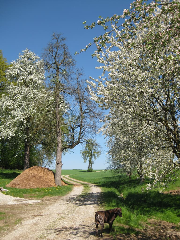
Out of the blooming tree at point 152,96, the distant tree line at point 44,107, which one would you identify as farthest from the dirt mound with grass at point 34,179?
the blooming tree at point 152,96

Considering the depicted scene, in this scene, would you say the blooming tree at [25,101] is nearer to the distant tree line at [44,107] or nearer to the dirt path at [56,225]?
the distant tree line at [44,107]

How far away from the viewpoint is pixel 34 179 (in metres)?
26.5

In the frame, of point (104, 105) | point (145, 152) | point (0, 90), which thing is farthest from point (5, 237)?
point (0, 90)

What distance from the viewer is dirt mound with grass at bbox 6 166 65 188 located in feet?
83.5

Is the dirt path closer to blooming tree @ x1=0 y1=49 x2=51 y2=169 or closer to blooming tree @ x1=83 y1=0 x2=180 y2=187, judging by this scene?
blooming tree @ x1=83 y1=0 x2=180 y2=187

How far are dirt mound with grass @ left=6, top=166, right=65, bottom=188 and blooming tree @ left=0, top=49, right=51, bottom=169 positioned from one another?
22.7 ft

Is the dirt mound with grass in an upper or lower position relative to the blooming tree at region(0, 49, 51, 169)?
lower

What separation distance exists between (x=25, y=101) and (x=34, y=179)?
13.1 metres

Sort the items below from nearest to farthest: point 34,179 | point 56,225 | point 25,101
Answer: point 56,225 < point 34,179 < point 25,101

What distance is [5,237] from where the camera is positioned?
9117 mm

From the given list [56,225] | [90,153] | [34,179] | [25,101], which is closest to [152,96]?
[56,225]

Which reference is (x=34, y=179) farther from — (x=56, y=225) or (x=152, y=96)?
(x=152, y=96)

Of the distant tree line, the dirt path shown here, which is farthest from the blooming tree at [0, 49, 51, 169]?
the dirt path

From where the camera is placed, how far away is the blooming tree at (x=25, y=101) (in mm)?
32281
